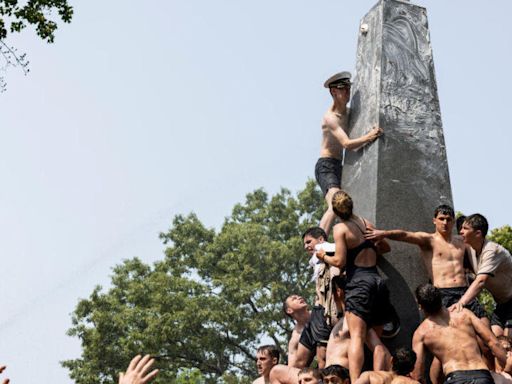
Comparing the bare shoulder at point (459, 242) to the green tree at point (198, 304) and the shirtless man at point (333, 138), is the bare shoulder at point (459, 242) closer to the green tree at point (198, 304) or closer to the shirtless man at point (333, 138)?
the shirtless man at point (333, 138)

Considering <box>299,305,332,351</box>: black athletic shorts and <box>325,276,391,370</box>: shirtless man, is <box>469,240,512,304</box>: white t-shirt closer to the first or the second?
<box>325,276,391,370</box>: shirtless man

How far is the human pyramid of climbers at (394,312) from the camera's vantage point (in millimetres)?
8484

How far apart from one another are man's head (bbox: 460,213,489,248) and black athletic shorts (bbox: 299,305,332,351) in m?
1.74

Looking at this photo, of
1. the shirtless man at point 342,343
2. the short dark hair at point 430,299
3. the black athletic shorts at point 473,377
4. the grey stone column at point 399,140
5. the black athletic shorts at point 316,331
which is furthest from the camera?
the grey stone column at point 399,140

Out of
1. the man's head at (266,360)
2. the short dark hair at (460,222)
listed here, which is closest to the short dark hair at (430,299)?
the short dark hair at (460,222)

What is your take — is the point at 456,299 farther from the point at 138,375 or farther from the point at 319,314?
the point at 138,375

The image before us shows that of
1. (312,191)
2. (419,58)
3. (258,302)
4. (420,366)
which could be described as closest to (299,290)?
(258,302)

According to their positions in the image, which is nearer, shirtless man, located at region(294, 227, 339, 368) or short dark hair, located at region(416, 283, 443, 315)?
short dark hair, located at region(416, 283, 443, 315)

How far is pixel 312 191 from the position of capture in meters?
33.4

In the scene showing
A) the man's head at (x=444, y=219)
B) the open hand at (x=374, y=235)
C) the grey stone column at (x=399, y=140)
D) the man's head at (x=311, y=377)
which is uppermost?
the grey stone column at (x=399, y=140)

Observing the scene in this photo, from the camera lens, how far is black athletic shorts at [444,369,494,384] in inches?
323

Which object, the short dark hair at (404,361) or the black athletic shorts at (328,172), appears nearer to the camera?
the short dark hair at (404,361)

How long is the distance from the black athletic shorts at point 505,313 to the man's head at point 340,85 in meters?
3.11

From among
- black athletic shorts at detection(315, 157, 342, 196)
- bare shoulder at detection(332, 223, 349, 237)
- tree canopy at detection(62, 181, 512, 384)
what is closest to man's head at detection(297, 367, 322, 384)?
bare shoulder at detection(332, 223, 349, 237)
